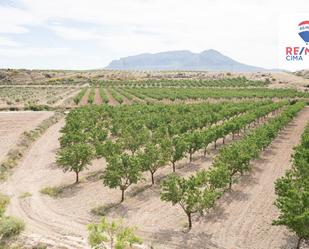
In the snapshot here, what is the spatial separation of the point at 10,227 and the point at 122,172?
11.2 metres

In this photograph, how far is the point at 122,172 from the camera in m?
36.3

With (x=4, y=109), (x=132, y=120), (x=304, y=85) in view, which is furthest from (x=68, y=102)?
(x=304, y=85)

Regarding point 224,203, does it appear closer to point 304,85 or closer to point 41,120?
point 41,120

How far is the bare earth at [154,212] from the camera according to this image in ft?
96.8

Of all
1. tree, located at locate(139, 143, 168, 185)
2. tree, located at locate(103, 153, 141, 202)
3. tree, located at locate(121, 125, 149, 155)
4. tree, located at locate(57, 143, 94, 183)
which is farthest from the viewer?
tree, located at locate(121, 125, 149, 155)

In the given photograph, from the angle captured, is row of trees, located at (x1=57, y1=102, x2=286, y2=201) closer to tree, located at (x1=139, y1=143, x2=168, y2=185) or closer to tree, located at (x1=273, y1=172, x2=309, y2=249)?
tree, located at (x1=139, y1=143, x2=168, y2=185)

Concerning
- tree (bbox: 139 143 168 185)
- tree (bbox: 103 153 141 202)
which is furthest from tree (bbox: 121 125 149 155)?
tree (bbox: 103 153 141 202)

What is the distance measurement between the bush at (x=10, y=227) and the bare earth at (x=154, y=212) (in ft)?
2.73

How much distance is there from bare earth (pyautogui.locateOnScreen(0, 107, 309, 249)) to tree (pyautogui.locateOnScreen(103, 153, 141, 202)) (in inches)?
86.5

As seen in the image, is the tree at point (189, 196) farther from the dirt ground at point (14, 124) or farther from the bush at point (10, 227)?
the dirt ground at point (14, 124)

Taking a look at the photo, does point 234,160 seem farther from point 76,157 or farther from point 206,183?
point 76,157

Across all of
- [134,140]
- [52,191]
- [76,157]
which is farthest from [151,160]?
[134,140]

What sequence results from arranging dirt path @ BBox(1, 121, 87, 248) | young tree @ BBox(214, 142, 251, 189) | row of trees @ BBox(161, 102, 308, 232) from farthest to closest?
young tree @ BBox(214, 142, 251, 189), row of trees @ BBox(161, 102, 308, 232), dirt path @ BBox(1, 121, 87, 248)

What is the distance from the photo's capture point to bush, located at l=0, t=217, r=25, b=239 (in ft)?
93.5
